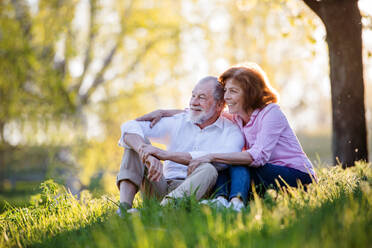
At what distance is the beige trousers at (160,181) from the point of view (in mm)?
3854

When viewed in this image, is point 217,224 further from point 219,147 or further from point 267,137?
point 219,147

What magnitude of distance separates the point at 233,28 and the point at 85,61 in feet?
16.5

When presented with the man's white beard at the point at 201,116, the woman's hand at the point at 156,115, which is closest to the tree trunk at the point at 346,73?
the man's white beard at the point at 201,116

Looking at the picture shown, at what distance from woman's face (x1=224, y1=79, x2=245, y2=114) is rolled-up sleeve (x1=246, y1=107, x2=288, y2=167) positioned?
1.05 ft

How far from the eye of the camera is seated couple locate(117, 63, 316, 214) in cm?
396

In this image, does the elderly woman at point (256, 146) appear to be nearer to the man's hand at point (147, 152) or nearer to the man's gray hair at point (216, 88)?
the man's gray hair at point (216, 88)

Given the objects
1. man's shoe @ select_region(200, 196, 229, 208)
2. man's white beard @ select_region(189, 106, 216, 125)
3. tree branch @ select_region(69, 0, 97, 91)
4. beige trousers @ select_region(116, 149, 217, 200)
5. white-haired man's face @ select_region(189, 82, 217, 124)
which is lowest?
man's shoe @ select_region(200, 196, 229, 208)

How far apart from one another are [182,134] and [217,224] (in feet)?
7.61

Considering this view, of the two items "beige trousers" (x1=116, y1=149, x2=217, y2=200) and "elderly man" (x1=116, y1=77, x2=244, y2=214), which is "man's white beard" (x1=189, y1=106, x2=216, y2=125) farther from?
"beige trousers" (x1=116, y1=149, x2=217, y2=200)

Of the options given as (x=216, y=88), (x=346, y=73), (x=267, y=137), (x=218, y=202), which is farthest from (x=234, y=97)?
(x=346, y=73)

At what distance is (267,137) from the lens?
4.15 metres

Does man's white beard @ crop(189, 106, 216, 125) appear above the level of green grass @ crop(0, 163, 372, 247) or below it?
above

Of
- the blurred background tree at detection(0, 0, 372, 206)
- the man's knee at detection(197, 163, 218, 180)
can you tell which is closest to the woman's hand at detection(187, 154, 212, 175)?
the man's knee at detection(197, 163, 218, 180)

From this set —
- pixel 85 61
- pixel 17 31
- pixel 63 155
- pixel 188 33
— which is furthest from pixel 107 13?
pixel 63 155
